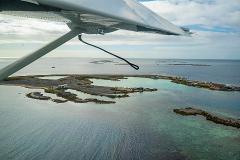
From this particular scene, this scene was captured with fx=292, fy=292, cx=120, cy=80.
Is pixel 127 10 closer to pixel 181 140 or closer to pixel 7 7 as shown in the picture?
pixel 7 7

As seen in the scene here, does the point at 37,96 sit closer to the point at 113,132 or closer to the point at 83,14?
the point at 113,132

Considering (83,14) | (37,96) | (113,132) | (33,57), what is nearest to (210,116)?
(113,132)

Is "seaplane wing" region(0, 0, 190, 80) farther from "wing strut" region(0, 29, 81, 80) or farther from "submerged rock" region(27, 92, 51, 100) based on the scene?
"submerged rock" region(27, 92, 51, 100)

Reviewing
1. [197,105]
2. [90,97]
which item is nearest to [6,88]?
[90,97]

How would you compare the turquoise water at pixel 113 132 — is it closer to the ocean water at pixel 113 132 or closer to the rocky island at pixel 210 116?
the ocean water at pixel 113 132

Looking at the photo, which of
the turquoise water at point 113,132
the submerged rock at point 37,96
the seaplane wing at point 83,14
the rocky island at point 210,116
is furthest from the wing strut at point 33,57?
the submerged rock at point 37,96
